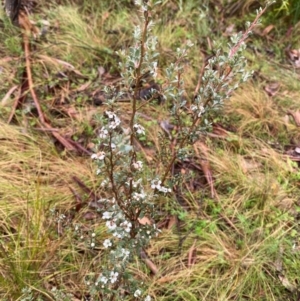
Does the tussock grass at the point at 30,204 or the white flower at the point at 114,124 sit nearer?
the white flower at the point at 114,124

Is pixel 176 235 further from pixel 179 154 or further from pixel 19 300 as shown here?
pixel 19 300

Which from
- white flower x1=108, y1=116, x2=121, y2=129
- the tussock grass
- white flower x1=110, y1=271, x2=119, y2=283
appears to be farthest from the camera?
the tussock grass

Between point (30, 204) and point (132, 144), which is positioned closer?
point (132, 144)

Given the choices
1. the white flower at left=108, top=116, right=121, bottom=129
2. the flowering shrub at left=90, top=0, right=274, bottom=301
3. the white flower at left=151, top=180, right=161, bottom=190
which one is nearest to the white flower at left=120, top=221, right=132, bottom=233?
the flowering shrub at left=90, top=0, right=274, bottom=301

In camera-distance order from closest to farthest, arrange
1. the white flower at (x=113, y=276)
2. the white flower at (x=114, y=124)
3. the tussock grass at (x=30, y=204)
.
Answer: the white flower at (x=114, y=124)
the white flower at (x=113, y=276)
the tussock grass at (x=30, y=204)

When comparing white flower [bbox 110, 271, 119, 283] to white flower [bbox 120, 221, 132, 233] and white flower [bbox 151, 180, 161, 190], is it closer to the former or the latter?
white flower [bbox 120, 221, 132, 233]

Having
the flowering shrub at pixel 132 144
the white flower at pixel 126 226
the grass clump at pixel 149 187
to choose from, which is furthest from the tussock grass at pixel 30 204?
the white flower at pixel 126 226

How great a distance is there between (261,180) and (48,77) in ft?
4.79

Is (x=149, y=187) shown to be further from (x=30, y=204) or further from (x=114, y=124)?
(x=114, y=124)

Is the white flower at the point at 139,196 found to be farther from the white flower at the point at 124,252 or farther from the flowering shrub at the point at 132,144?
the white flower at the point at 124,252

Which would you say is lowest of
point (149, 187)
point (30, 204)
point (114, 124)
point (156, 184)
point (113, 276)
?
point (30, 204)

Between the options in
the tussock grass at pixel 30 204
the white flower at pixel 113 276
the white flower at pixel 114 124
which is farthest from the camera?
the tussock grass at pixel 30 204

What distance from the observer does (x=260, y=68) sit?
10.6 ft

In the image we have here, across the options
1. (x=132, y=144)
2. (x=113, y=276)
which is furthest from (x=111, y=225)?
(x=132, y=144)
